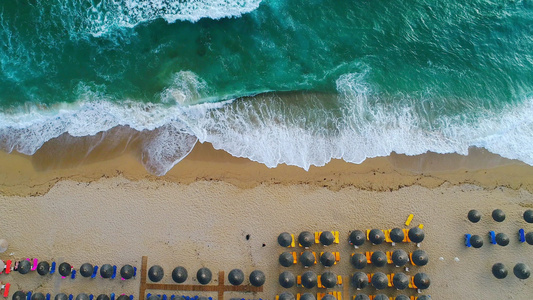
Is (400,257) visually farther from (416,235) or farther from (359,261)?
(359,261)

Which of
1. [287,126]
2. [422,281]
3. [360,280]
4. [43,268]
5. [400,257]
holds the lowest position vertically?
[422,281]

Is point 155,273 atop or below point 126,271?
below

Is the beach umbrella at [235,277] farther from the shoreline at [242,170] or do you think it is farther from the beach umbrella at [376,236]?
the beach umbrella at [376,236]

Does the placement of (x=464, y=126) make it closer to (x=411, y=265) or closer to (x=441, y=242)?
(x=441, y=242)

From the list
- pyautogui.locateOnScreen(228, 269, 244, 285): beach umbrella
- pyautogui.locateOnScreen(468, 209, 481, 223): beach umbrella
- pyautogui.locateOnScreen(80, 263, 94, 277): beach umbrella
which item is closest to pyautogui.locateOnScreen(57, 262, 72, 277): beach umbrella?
pyautogui.locateOnScreen(80, 263, 94, 277): beach umbrella

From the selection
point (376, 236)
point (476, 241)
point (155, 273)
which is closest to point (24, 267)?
point (155, 273)

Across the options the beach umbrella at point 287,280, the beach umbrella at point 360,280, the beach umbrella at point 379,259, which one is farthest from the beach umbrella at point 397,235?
the beach umbrella at point 287,280
